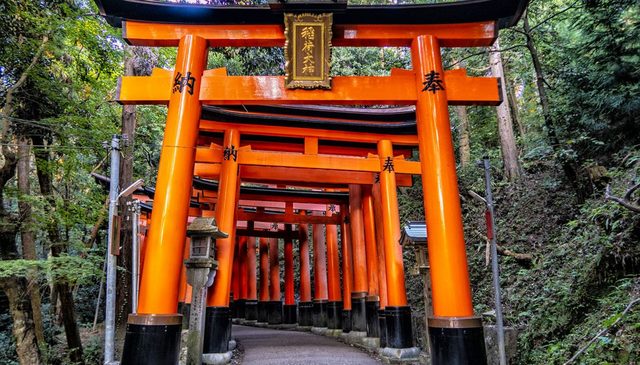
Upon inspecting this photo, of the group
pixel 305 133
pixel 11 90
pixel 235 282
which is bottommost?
pixel 235 282

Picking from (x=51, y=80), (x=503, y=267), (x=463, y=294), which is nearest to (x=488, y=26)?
(x=463, y=294)

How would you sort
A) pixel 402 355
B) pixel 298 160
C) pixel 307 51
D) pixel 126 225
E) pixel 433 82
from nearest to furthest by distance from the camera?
pixel 433 82 < pixel 307 51 < pixel 402 355 < pixel 298 160 < pixel 126 225

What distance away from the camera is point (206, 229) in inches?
289

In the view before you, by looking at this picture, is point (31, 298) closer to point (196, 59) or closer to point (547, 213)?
point (196, 59)

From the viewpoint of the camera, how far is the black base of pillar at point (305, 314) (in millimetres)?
16312

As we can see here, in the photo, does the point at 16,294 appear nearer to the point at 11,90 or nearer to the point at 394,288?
the point at 11,90

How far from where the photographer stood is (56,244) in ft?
28.7

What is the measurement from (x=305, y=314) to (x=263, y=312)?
274cm

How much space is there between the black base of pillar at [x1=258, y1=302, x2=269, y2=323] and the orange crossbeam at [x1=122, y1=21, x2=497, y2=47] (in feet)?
45.0

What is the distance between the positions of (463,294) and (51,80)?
8.69 metres

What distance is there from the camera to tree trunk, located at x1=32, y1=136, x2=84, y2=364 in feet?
28.5

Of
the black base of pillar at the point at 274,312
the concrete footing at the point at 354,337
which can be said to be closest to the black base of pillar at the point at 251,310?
the black base of pillar at the point at 274,312

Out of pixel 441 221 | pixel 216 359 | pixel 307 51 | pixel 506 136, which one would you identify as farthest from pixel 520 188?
pixel 216 359

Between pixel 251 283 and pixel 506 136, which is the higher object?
pixel 506 136
